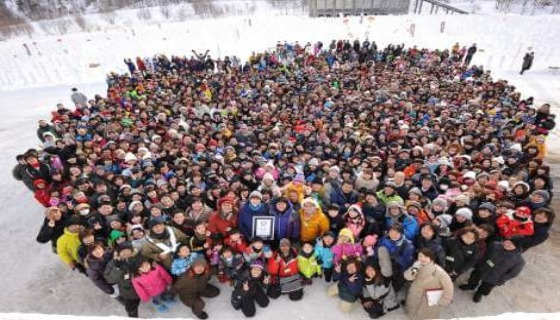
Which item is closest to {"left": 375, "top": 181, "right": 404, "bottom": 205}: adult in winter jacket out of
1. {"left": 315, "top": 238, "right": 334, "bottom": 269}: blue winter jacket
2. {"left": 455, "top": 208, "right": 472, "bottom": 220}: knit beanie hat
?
{"left": 455, "top": 208, "right": 472, "bottom": 220}: knit beanie hat

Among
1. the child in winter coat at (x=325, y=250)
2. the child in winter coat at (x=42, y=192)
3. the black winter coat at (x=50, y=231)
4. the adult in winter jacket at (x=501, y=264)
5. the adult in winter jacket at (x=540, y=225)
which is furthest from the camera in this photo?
the child in winter coat at (x=42, y=192)

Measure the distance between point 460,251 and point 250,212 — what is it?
3.45 meters

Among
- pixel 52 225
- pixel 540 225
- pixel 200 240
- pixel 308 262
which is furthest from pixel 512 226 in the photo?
pixel 52 225

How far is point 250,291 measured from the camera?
483 cm

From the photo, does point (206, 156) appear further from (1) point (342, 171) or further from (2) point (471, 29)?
(2) point (471, 29)

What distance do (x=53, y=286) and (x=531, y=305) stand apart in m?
8.67

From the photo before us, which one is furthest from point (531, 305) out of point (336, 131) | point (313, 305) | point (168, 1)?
point (168, 1)

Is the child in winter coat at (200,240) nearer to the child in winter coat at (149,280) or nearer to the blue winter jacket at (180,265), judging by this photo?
the blue winter jacket at (180,265)

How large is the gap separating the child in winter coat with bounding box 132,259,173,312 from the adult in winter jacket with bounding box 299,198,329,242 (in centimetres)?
242

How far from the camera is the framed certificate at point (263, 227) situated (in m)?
5.33

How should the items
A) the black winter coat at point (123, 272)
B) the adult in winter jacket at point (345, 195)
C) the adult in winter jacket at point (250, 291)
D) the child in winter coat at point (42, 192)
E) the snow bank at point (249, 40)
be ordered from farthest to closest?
the snow bank at point (249, 40) < the child in winter coat at point (42, 192) < the adult in winter jacket at point (345, 195) < the adult in winter jacket at point (250, 291) < the black winter coat at point (123, 272)

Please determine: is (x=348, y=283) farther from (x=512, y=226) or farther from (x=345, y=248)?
(x=512, y=226)

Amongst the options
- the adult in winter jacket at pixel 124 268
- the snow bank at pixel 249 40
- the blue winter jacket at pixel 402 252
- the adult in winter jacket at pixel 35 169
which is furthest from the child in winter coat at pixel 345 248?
the snow bank at pixel 249 40

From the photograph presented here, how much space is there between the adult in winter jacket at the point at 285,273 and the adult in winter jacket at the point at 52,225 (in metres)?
3.76
